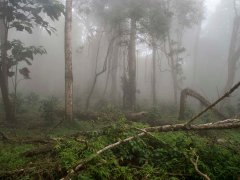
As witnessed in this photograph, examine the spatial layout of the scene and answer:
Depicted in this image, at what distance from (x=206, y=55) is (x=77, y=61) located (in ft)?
75.1

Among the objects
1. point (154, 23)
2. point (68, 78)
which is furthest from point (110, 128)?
point (154, 23)

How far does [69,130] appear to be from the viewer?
10586 mm

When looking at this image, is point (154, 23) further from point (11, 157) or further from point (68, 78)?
point (11, 157)

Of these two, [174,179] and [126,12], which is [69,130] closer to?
[174,179]

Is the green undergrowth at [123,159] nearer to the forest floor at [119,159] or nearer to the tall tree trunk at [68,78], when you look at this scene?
the forest floor at [119,159]

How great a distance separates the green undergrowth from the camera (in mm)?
4863

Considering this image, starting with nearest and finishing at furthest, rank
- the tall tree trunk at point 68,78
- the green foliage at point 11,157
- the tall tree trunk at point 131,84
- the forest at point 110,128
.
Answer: the forest at point 110,128 < the green foliage at point 11,157 < the tall tree trunk at point 68,78 < the tall tree trunk at point 131,84

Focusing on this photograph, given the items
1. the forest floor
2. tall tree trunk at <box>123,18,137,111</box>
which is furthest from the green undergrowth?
tall tree trunk at <box>123,18,137,111</box>

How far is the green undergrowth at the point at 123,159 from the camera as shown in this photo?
4.86 meters

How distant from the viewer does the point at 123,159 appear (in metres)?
5.82

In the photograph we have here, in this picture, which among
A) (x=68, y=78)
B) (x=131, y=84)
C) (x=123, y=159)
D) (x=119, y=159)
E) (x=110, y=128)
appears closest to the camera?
(x=119, y=159)

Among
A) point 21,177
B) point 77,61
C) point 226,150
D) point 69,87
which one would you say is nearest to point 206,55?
point 77,61

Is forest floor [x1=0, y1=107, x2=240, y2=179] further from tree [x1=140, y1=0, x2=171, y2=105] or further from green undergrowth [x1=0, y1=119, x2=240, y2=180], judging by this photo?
tree [x1=140, y1=0, x2=171, y2=105]

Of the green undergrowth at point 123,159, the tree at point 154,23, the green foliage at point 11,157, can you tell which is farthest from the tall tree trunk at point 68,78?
the tree at point 154,23
